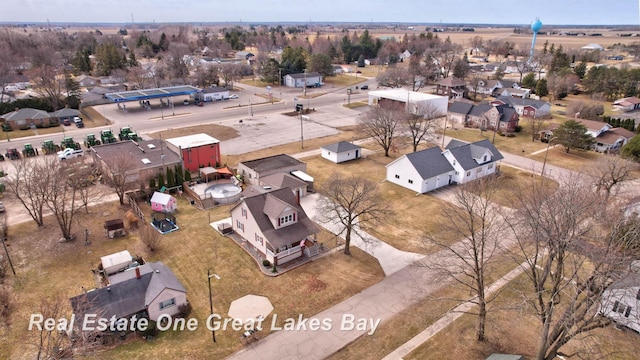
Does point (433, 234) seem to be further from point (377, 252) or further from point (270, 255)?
point (270, 255)

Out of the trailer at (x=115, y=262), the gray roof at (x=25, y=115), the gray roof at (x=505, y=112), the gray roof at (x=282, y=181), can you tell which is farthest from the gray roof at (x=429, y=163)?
the gray roof at (x=25, y=115)

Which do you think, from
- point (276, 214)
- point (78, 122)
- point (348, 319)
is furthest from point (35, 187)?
point (78, 122)

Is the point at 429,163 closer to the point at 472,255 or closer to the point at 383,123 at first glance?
the point at 383,123

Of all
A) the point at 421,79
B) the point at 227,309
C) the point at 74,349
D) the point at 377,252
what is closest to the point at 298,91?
the point at 421,79

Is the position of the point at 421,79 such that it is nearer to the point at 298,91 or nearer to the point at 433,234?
the point at 298,91

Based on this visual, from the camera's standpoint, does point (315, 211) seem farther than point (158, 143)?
No

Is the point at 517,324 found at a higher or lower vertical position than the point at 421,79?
lower

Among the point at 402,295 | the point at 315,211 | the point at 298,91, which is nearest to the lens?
the point at 402,295

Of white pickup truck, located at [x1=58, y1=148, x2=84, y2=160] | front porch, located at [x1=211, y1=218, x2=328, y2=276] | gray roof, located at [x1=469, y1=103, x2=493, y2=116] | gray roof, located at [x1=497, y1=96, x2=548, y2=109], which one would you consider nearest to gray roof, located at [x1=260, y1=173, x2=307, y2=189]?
front porch, located at [x1=211, y1=218, x2=328, y2=276]

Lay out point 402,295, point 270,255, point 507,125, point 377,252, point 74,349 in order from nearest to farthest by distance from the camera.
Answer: point 74,349
point 402,295
point 270,255
point 377,252
point 507,125
